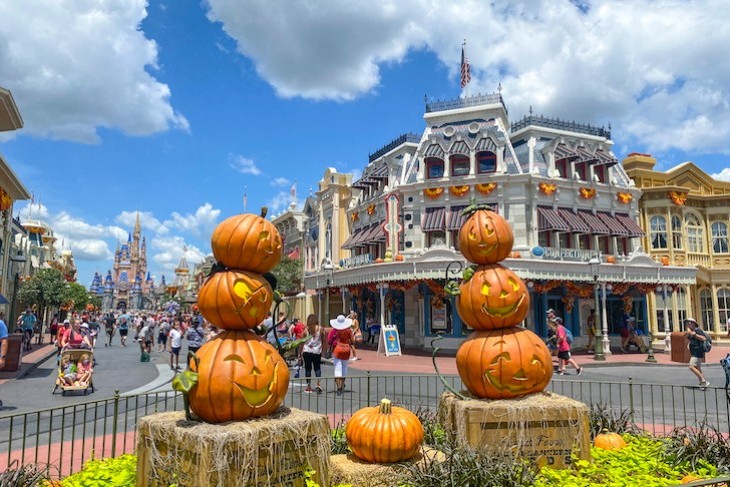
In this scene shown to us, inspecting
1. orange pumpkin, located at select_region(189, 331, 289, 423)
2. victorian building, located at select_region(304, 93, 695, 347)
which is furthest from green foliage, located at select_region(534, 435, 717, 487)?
victorian building, located at select_region(304, 93, 695, 347)

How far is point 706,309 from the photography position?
29328mm

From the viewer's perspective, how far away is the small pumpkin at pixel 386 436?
4.68 meters

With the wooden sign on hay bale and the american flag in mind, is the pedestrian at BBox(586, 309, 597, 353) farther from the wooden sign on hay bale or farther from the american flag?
the wooden sign on hay bale

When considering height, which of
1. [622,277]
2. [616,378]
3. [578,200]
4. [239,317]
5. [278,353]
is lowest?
[616,378]

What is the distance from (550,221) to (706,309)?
13.5 m

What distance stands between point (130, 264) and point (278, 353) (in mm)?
155805

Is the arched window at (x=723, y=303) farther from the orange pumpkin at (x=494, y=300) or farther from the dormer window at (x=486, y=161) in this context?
the orange pumpkin at (x=494, y=300)

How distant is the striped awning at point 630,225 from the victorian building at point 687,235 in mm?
3238

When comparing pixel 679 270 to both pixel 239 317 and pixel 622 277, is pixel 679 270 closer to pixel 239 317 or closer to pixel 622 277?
pixel 622 277

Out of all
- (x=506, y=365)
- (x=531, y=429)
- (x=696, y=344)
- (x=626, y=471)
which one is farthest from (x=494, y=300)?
(x=696, y=344)

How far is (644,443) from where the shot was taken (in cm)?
606

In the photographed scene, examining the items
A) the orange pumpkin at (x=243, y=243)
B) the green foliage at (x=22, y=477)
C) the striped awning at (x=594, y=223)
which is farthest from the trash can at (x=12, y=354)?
the striped awning at (x=594, y=223)

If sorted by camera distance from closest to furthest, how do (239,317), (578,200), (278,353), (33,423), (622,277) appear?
(239,317), (278,353), (33,423), (622,277), (578,200)

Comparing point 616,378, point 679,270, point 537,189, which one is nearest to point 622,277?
point 679,270
